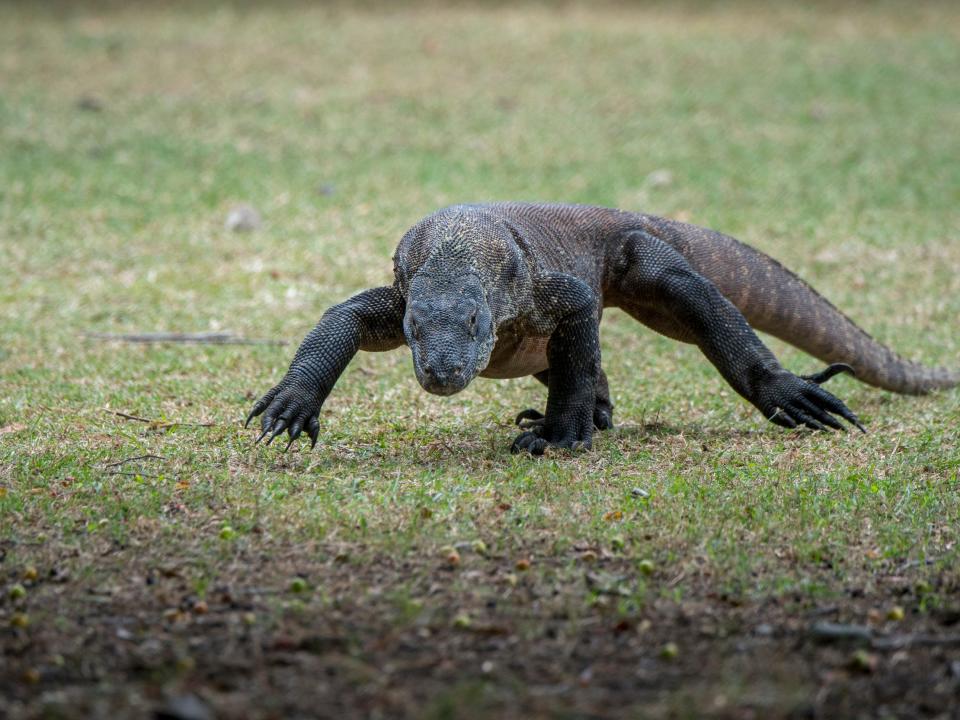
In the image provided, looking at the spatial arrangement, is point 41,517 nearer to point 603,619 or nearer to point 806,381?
point 603,619

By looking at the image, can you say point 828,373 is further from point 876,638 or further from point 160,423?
point 160,423

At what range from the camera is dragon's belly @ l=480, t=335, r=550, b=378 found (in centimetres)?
506

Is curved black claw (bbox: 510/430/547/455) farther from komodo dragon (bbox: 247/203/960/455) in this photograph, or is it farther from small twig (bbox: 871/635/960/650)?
small twig (bbox: 871/635/960/650)

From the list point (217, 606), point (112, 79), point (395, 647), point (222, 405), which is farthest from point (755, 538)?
point (112, 79)

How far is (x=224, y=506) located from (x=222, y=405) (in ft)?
5.58

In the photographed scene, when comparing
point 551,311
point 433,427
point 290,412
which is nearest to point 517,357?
point 551,311

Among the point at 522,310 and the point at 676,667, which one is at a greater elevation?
the point at 522,310

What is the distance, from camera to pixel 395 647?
319 cm

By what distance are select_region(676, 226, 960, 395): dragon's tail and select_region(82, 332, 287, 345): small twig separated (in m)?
2.58

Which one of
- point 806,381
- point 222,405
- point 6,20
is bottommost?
point 222,405

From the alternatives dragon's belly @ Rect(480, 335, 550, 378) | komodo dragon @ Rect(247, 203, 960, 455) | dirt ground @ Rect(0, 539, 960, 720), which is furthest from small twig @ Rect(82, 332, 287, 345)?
dirt ground @ Rect(0, 539, 960, 720)

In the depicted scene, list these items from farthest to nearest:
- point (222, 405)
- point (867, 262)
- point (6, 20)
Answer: point (6, 20) → point (867, 262) → point (222, 405)

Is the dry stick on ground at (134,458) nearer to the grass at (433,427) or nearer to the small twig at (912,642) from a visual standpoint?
the grass at (433,427)

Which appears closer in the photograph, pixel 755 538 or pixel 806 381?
pixel 755 538
